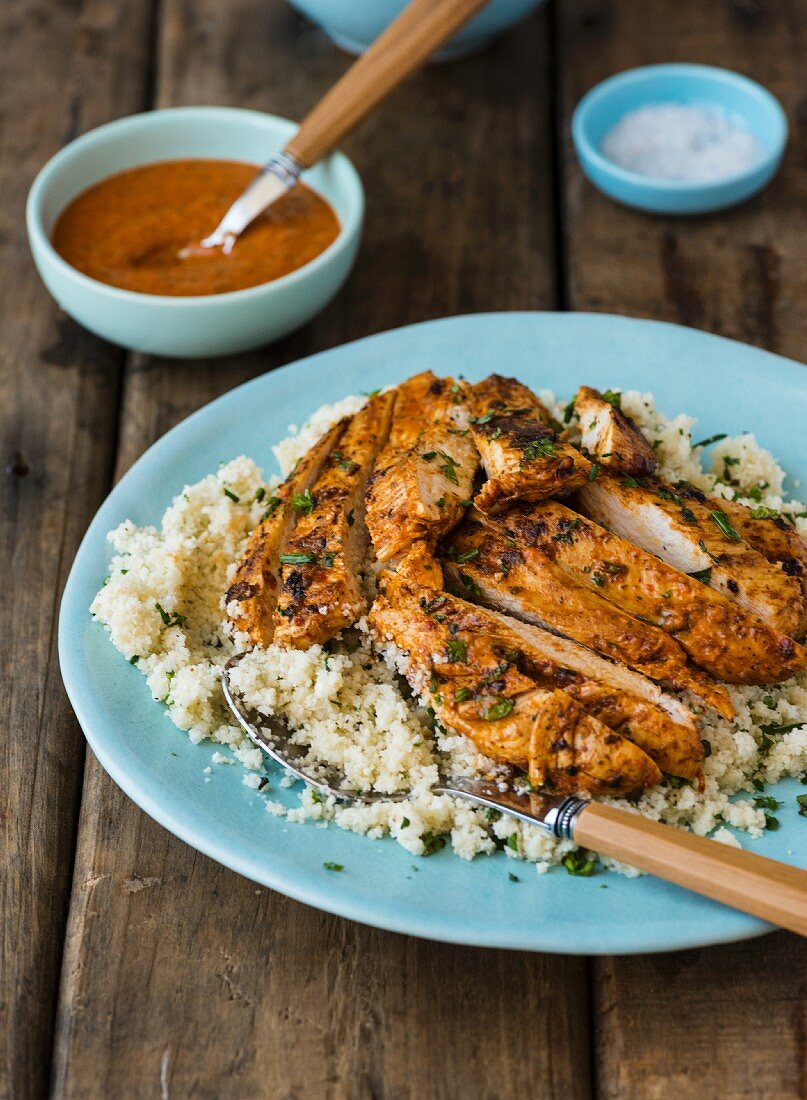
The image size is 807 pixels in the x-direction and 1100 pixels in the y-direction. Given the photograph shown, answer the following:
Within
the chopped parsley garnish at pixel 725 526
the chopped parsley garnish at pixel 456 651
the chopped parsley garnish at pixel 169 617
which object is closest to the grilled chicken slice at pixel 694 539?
the chopped parsley garnish at pixel 725 526

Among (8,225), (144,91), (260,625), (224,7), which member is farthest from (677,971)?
(224,7)

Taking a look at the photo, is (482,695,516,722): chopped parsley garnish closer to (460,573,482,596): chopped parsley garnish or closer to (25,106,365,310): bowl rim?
(460,573,482,596): chopped parsley garnish

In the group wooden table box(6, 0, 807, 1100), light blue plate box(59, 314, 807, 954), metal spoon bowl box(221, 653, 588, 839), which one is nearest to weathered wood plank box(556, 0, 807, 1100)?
wooden table box(6, 0, 807, 1100)

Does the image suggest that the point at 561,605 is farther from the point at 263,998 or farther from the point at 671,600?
the point at 263,998

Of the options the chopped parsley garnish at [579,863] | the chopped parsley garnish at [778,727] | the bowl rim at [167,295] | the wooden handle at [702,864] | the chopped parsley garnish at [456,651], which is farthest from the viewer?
the bowl rim at [167,295]

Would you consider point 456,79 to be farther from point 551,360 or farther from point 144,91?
point 551,360

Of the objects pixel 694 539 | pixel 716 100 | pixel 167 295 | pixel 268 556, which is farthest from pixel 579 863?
pixel 716 100

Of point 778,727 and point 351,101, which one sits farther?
point 351,101

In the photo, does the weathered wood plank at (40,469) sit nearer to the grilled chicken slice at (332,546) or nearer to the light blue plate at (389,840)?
the light blue plate at (389,840)
